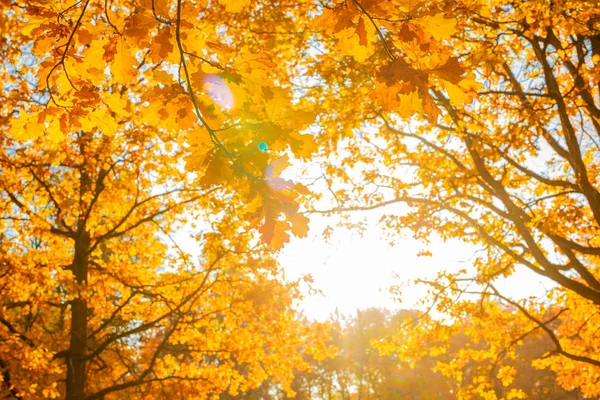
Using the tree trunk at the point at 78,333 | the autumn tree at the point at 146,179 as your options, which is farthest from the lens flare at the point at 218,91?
the tree trunk at the point at 78,333

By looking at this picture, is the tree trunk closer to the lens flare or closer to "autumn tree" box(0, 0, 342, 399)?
"autumn tree" box(0, 0, 342, 399)

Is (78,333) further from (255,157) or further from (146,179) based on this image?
→ (255,157)

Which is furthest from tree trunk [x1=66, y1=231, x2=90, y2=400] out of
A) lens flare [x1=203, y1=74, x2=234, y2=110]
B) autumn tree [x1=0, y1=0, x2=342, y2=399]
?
lens flare [x1=203, y1=74, x2=234, y2=110]

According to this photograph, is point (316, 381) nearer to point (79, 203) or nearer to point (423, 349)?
point (423, 349)

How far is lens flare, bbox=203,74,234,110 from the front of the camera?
161 centimetres

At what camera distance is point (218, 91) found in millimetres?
1646

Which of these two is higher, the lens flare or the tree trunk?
the tree trunk

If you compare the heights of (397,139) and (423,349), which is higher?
(397,139)

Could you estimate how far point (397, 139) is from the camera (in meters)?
8.40

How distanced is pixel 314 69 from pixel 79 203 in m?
5.45

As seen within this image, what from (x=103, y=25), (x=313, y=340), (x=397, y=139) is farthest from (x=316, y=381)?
(x=103, y=25)

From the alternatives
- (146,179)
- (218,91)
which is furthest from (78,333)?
(218,91)

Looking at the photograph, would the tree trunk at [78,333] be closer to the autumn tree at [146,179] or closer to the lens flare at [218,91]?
the autumn tree at [146,179]

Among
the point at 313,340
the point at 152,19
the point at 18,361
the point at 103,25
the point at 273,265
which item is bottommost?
the point at 152,19
